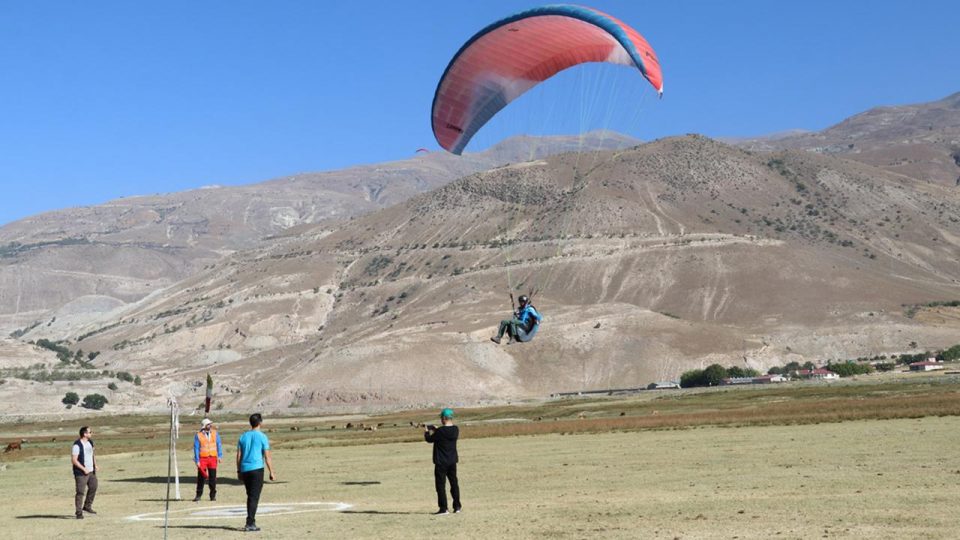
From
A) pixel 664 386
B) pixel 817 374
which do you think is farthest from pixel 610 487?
pixel 817 374

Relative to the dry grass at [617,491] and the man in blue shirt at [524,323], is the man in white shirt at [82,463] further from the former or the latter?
the man in blue shirt at [524,323]

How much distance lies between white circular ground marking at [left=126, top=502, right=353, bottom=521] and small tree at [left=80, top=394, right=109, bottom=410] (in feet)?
362

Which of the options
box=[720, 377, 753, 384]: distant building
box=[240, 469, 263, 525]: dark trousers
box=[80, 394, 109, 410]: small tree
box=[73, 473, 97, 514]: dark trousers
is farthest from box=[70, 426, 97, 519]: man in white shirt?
box=[80, 394, 109, 410]: small tree

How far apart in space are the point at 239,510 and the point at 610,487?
699cm

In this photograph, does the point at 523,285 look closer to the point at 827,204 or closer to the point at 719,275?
the point at 719,275

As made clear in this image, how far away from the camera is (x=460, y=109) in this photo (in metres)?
30.3

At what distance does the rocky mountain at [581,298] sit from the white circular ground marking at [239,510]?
203ft

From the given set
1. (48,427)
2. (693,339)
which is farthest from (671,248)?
(48,427)

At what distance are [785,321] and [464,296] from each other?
4373cm

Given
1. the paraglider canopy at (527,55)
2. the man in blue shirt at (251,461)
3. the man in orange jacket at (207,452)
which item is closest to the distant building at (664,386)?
the paraglider canopy at (527,55)

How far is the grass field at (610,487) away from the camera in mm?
14648

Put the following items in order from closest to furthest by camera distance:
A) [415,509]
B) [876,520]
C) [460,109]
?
[876,520], [415,509], [460,109]

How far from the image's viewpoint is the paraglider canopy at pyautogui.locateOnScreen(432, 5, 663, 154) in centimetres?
2720

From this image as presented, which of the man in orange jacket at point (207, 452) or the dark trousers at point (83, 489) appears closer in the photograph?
the dark trousers at point (83, 489)
